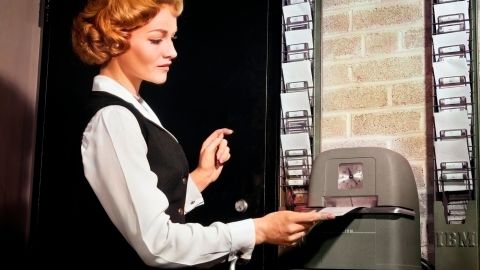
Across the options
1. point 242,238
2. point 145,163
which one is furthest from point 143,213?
point 242,238

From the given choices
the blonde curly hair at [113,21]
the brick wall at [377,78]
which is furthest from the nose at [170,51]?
the brick wall at [377,78]

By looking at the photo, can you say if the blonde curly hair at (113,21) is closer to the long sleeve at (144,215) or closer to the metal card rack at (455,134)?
the long sleeve at (144,215)

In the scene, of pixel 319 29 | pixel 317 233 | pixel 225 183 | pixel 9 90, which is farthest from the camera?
pixel 9 90

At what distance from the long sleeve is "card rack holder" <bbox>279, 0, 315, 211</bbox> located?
31 centimetres

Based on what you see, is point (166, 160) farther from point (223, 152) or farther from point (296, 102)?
point (296, 102)

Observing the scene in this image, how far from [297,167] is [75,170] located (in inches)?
30.7

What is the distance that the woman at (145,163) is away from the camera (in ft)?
6.95

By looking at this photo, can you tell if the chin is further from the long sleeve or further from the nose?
the long sleeve

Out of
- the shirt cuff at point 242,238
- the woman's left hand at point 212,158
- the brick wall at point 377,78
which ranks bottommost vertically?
the shirt cuff at point 242,238

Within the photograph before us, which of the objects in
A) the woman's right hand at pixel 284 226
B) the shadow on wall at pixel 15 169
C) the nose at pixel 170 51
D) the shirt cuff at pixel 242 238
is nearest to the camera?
the woman's right hand at pixel 284 226

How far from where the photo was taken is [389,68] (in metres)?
2.42

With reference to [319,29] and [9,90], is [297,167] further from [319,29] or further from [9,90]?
[9,90]

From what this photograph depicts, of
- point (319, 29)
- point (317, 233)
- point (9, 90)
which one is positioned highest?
point (319, 29)

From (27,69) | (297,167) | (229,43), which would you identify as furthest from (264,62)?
(27,69)
